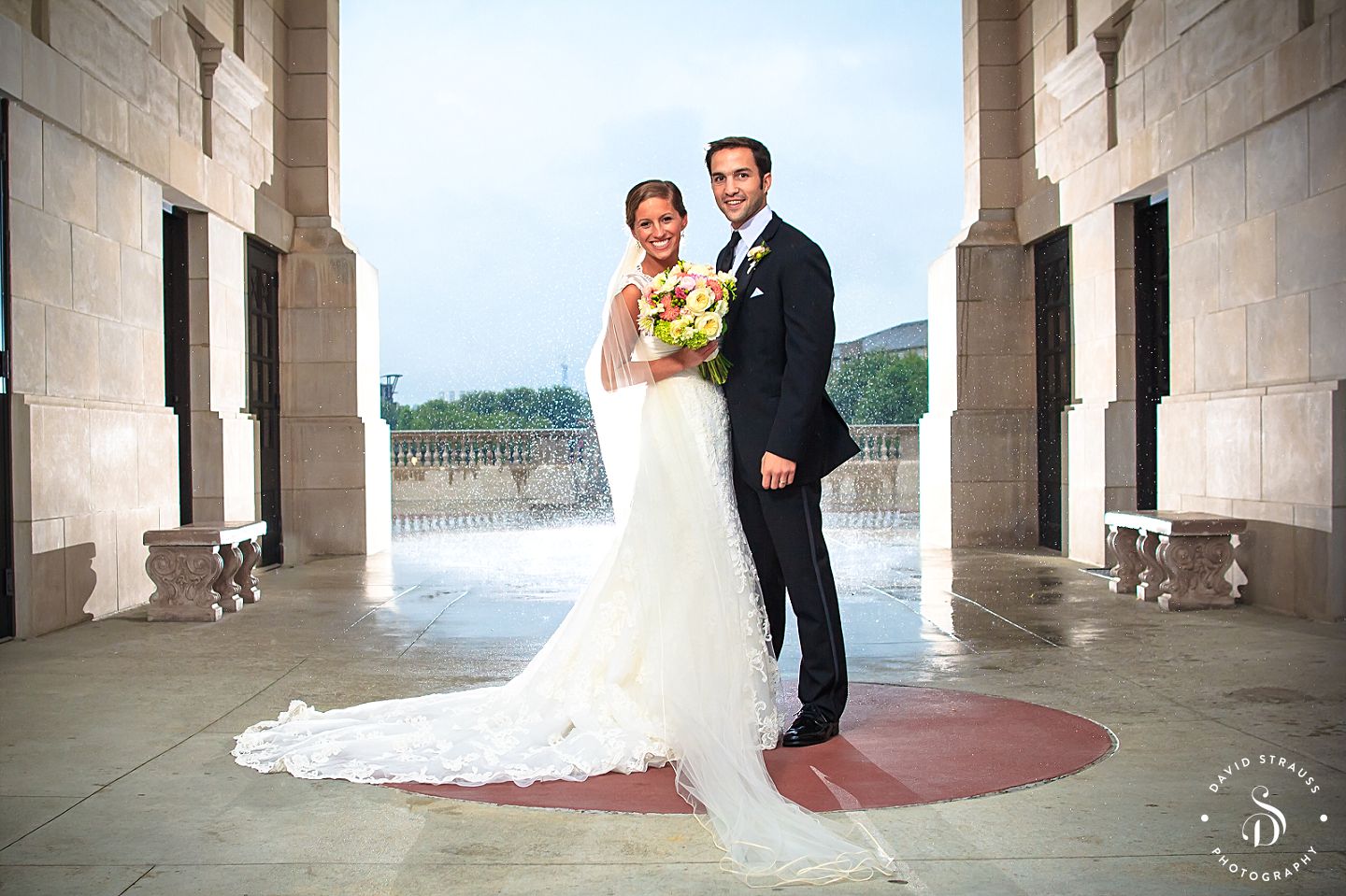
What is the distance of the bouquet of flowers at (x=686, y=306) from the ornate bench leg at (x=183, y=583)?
16.3ft

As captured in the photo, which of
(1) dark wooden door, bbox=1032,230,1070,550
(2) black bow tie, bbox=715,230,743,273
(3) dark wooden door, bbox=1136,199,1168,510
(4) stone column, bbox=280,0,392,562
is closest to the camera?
(2) black bow tie, bbox=715,230,743,273

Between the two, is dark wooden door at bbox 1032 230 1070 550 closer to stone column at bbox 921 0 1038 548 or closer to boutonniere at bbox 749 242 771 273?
stone column at bbox 921 0 1038 548

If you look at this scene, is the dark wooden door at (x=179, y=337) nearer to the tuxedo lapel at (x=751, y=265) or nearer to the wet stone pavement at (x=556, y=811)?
the wet stone pavement at (x=556, y=811)

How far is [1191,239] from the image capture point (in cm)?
928

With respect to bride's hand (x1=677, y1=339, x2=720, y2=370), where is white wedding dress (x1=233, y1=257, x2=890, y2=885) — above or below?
below

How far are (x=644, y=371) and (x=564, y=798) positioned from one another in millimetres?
1497

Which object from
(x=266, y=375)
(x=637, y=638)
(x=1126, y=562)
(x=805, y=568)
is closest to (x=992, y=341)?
(x=1126, y=562)

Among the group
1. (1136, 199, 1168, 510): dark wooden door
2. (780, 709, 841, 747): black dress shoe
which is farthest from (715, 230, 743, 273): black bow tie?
(1136, 199, 1168, 510): dark wooden door

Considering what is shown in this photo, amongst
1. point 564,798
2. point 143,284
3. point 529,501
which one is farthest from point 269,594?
point 529,501

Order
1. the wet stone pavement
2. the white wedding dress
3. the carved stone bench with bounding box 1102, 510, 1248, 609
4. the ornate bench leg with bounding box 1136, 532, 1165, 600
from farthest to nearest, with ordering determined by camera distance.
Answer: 1. the ornate bench leg with bounding box 1136, 532, 1165, 600
2. the carved stone bench with bounding box 1102, 510, 1248, 609
3. the white wedding dress
4. the wet stone pavement

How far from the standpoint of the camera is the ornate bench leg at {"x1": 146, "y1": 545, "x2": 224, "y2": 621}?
27.2ft

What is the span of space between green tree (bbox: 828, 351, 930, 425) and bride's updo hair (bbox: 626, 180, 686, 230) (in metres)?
48.0

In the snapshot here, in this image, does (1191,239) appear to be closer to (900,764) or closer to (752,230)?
(752,230)

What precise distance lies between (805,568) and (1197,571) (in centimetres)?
458
